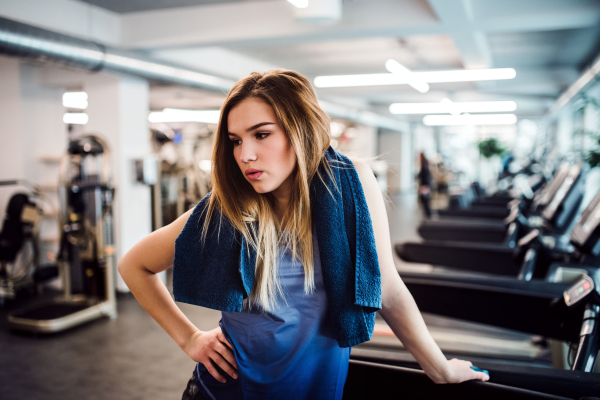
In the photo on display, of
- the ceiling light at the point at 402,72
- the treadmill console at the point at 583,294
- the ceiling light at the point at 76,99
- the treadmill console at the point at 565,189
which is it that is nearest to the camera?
the treadmill console at the point at 583,294

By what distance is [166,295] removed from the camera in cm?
121

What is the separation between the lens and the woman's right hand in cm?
107

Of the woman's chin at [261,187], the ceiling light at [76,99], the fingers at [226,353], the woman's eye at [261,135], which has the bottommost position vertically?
the fingers at [226,353]

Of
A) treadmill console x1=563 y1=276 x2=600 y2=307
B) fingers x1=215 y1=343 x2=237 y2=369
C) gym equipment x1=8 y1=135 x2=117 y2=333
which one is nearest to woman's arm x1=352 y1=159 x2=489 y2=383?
fingers x1=215 y1=343 x2=237 y2=369

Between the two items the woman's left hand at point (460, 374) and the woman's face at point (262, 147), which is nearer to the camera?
the woman's face at point (262, 147)

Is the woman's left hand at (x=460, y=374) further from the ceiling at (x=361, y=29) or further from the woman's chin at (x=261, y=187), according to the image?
the ceiling at (x=361, y=29)

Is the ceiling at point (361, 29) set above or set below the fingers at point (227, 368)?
above

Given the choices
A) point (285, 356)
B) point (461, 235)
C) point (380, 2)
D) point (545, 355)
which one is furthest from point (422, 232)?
point (285, 356)

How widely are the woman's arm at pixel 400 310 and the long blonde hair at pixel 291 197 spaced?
131 mm

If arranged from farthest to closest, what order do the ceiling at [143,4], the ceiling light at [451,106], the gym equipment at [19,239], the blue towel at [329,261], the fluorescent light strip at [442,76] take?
the ceiling light at [451,106], the fluorescent light strip at [442,76], the gym equipment at [19,239], the ceiling at [143,4], the blue towel at [329,261]

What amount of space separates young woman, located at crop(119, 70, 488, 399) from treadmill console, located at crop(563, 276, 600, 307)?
677 millimetres

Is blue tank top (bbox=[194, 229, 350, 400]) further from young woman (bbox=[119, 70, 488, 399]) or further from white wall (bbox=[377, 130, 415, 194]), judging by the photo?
white wall (bbox=[377, 130, 415, 194])

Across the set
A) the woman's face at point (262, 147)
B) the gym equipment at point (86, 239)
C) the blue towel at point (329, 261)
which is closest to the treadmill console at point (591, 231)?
the blue towel at point (329, 261)

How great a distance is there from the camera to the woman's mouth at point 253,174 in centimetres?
102
